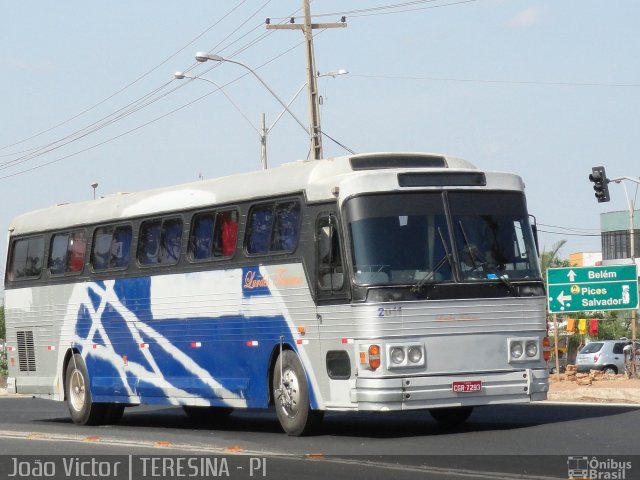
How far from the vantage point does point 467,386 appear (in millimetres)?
16672

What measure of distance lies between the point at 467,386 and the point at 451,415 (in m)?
1.87

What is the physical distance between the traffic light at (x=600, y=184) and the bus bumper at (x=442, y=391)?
1012 inches

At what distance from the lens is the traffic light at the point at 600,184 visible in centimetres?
4206

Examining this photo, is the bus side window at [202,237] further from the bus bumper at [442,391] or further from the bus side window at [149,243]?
the bus bumper at [442,391]

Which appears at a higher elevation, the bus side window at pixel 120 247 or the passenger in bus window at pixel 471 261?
the bus side window at pixel 120 247

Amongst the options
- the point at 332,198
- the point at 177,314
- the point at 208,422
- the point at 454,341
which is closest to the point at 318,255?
the point at 332,198

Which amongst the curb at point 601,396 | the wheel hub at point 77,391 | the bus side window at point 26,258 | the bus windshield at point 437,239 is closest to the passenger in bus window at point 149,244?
the wheel hub at point 77,391

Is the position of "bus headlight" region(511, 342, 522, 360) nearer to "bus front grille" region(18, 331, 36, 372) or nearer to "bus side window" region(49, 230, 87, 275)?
"bus side window" region(49, 230, 87, 275)

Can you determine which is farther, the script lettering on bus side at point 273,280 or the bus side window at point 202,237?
the bus side window at point 202,237

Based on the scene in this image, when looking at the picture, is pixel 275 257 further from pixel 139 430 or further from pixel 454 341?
pixel 139 430

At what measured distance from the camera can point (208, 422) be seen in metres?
22.5

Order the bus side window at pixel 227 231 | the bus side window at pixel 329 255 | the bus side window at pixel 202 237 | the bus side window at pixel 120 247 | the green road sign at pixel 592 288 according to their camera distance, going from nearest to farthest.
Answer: the bus side window at pixel 329 255, the bus side window at pixel 227 231, the bus side window at pixel 202 237, the bus side window at pixel 120 247, the green road sign at pixel 592 288

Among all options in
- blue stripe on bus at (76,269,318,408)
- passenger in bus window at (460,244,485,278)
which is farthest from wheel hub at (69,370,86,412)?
passenger in bus window at (460,244,485,278)

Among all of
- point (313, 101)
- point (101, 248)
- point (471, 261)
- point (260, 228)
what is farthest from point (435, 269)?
point (313, 101)
